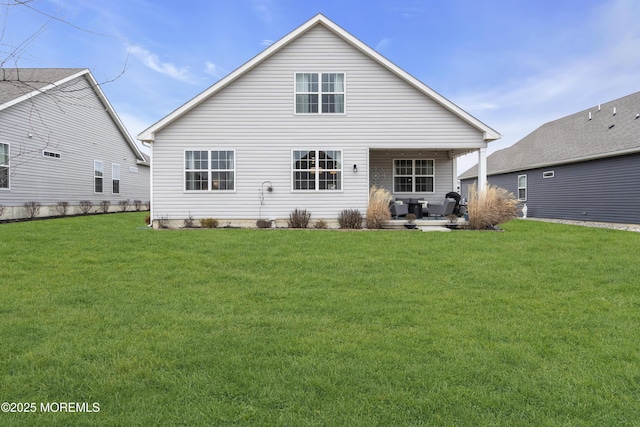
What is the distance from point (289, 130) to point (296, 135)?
0.30 m

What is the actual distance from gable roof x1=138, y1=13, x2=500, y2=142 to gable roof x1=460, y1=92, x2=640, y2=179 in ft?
24.1

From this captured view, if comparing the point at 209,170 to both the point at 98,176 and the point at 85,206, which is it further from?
the point at 98,176

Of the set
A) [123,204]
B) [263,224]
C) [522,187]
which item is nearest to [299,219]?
[263,224]

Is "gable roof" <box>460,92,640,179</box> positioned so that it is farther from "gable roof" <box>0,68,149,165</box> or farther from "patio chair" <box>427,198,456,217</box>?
"gable roof" <box>0,68,149,165</box>

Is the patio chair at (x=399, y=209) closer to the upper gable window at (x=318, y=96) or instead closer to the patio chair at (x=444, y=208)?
the patio chair at (x=444, y=208)

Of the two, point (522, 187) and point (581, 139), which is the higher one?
point (581, 139)

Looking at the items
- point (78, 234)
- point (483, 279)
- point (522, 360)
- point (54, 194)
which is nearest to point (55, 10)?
point (522, 360)

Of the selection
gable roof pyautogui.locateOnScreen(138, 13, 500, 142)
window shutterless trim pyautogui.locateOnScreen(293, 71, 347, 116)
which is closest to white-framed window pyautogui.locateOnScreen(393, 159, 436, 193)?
gable roof pyautogui.locateOnScreen(138, 13, 500, 142)

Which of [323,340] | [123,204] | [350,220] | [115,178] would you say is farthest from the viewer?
[123,204]

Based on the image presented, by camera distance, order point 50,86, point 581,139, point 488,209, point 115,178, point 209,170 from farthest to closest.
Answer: point 115,178 < point 581,139 < point 209,170 < point 488,209 < point 50,86

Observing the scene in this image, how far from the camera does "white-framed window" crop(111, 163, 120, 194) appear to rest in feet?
78.3

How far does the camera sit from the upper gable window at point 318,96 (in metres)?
13.7

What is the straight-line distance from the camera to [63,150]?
19.1 metres

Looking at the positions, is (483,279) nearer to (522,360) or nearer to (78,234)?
(522,360)
